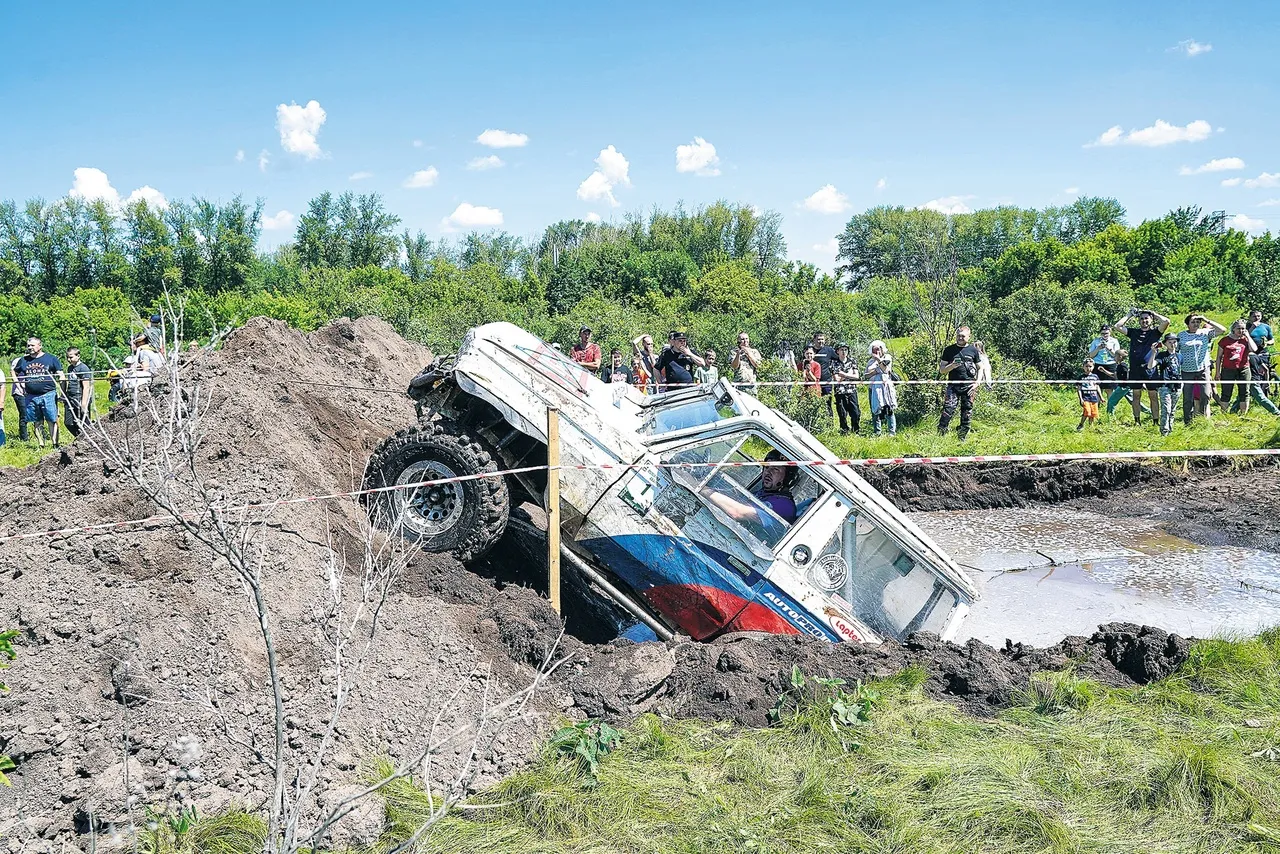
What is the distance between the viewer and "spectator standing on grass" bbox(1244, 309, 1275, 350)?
14.1 metres

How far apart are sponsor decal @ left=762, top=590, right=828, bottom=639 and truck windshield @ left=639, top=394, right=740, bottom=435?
4.71 feet

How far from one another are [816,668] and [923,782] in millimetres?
1359

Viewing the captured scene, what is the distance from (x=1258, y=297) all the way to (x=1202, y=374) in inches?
692

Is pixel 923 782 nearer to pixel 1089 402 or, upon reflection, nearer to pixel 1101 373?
pixel 1089 402

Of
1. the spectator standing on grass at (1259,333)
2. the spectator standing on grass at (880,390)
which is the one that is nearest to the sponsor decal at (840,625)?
the spectator standing on grass at (880,390)

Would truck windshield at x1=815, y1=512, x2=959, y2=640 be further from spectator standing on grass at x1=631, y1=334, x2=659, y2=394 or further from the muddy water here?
spectator standing on grass at x1=631, y1=334, x2=659, y2=394

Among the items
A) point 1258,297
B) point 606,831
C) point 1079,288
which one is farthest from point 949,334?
point 606,831

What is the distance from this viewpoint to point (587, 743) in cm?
497

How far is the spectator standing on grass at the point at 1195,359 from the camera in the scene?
13.3 m

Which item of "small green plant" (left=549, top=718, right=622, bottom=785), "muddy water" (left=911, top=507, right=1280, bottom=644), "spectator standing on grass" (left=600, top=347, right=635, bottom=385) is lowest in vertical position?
"muddy water" (left=911, top=507, right=1280, bottom=644)

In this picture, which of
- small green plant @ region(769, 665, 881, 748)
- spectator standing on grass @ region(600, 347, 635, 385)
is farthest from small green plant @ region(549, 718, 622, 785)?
spectator standing on grass @ region(600, 347, 635, 385)

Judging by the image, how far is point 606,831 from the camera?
430 cm

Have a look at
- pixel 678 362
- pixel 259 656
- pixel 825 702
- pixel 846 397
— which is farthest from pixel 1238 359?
pixel 259 656

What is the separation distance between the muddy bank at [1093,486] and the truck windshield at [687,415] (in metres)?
5.80
